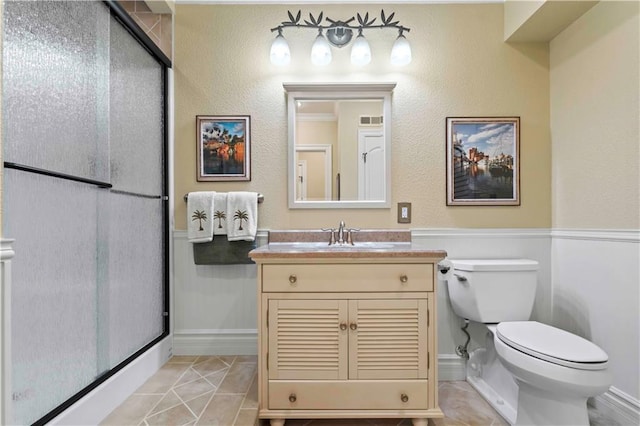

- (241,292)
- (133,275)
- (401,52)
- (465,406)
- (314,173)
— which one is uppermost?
(401,52)

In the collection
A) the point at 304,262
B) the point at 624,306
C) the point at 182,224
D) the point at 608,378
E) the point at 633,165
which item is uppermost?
the point at 633,165

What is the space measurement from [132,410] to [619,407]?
2256 millimetres

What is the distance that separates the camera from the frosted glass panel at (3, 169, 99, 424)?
116cm

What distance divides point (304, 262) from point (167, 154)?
1216 mm

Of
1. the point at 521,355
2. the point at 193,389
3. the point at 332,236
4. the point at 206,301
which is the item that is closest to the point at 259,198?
the point at 332,236

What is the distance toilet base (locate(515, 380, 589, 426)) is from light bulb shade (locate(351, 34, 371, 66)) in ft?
6.11

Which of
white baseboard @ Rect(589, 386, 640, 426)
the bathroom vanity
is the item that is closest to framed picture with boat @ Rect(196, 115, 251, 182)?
the bathroom vanity

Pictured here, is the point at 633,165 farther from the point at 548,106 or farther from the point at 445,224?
the point at 445,224

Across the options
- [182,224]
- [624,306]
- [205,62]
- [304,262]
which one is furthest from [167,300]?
[624,306]

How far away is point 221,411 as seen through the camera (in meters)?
1.54

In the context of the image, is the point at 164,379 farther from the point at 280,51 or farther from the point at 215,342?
the point at 280,51

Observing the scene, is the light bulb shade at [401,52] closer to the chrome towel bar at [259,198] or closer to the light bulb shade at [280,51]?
the light bulb shade at [280,51]

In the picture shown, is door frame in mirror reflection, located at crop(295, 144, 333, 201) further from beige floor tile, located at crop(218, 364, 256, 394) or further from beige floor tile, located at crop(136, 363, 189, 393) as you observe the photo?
beige floor tile, located at crop(136, 363, 189, 393)

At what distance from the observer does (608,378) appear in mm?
1329
